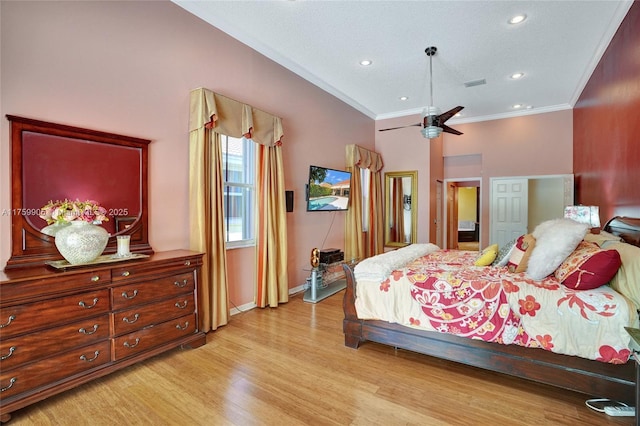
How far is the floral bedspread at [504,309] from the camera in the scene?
187cm

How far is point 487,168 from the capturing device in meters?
6.54

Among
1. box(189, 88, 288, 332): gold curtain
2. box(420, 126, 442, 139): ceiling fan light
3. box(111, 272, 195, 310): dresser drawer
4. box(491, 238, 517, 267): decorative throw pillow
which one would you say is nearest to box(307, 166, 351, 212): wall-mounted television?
box(189, 88, 288, 332): gold curtain

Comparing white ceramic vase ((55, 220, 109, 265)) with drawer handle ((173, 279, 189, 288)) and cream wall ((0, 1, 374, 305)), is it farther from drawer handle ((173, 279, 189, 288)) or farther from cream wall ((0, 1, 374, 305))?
drawer handle ((173, 279, 189, 288))

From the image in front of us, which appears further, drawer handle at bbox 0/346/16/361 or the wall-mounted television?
the wall-mounted television

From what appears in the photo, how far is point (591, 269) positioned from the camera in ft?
6.51

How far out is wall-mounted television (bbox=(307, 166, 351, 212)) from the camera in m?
4.62

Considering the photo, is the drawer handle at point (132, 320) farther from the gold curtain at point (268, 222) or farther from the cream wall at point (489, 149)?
the cream wall at point (489, 149)

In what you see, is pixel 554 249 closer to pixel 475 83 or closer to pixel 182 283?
pixel 182 283

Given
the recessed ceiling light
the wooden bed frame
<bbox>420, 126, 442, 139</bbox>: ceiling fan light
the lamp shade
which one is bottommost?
the wooden bed frame

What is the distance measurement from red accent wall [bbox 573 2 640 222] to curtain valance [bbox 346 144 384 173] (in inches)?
132

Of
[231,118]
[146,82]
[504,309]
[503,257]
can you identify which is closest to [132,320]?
[146,82]

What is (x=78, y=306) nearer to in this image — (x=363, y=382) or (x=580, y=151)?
(x=363, y=382)

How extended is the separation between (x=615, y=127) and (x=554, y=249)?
7.14 ft

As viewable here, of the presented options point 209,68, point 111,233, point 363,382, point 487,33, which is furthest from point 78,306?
point 487,33
